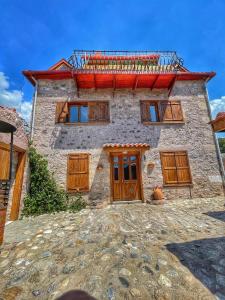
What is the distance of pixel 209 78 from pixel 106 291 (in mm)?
10836

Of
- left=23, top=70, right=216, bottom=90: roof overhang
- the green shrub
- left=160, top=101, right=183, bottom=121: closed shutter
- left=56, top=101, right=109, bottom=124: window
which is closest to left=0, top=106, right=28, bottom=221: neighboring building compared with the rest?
the green shrub

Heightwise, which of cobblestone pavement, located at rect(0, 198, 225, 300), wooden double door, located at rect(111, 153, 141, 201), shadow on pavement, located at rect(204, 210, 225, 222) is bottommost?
cobblestone pavement, located at rect(0, 198, 225, 300)

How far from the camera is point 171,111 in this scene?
870 centimetres

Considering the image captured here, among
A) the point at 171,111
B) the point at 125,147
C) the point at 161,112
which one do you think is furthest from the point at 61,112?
the point at 171,111

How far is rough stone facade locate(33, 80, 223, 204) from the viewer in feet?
25.1

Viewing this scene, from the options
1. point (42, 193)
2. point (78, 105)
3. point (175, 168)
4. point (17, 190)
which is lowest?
point (42, 193)

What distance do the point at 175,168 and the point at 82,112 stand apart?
5.62m

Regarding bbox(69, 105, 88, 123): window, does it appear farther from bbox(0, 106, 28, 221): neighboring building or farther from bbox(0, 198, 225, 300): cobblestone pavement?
bbox(0, 198, 225, 300): cobblestone pavement

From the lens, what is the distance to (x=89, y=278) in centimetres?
234

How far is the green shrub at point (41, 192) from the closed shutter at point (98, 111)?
3.25 meters

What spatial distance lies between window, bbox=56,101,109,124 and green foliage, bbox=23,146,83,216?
2324 mm

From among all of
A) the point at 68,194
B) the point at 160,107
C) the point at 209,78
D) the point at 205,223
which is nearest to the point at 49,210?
the point at 68,194

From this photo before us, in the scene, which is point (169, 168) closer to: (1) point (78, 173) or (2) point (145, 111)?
(2) point (145, 111)

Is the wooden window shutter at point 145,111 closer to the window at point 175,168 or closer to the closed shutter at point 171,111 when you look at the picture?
the closed shutter at point 171,111
